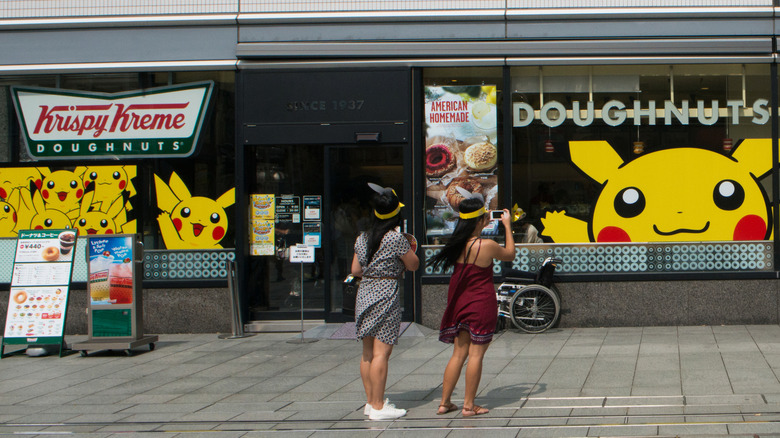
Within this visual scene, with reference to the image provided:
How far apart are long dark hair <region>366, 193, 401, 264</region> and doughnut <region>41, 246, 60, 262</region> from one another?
18.5 ft

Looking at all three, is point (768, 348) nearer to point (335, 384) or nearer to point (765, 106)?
point (765, 106)

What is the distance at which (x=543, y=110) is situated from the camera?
12.4 metres

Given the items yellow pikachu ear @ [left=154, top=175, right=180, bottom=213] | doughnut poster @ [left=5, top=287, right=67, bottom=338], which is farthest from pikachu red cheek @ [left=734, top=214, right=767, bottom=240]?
doughnut poster @ [left=5, top=287, right=67, bottom=338]

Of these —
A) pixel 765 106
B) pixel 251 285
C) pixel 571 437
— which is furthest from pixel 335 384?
pixel 765 106

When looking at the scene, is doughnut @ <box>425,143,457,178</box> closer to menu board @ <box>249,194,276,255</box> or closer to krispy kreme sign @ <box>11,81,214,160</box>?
menu board @ <box>249,194,276,255</box>

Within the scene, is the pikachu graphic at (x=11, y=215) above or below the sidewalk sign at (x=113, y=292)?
above

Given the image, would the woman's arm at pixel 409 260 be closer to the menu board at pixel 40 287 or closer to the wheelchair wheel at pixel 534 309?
the wheelchair wheel at pixel 534 309

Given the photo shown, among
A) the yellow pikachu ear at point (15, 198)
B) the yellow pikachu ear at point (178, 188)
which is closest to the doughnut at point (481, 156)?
the yellow pikachu ear at point (178, 188)

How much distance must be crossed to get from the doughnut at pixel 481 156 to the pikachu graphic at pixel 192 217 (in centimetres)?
332

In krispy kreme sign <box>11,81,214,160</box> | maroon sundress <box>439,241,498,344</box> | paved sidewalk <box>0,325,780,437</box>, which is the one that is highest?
krispy kreme sign <box>11,81,214,160</box>

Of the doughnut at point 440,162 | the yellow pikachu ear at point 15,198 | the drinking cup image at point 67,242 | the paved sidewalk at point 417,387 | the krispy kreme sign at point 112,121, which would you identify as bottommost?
the paved sidewalk at point 417,387

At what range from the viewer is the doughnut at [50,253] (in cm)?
1134

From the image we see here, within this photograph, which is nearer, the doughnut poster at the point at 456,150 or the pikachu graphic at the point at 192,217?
the doughnut poster at the point at 456,150

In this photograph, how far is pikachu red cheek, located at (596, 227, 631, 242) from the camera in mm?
12234
